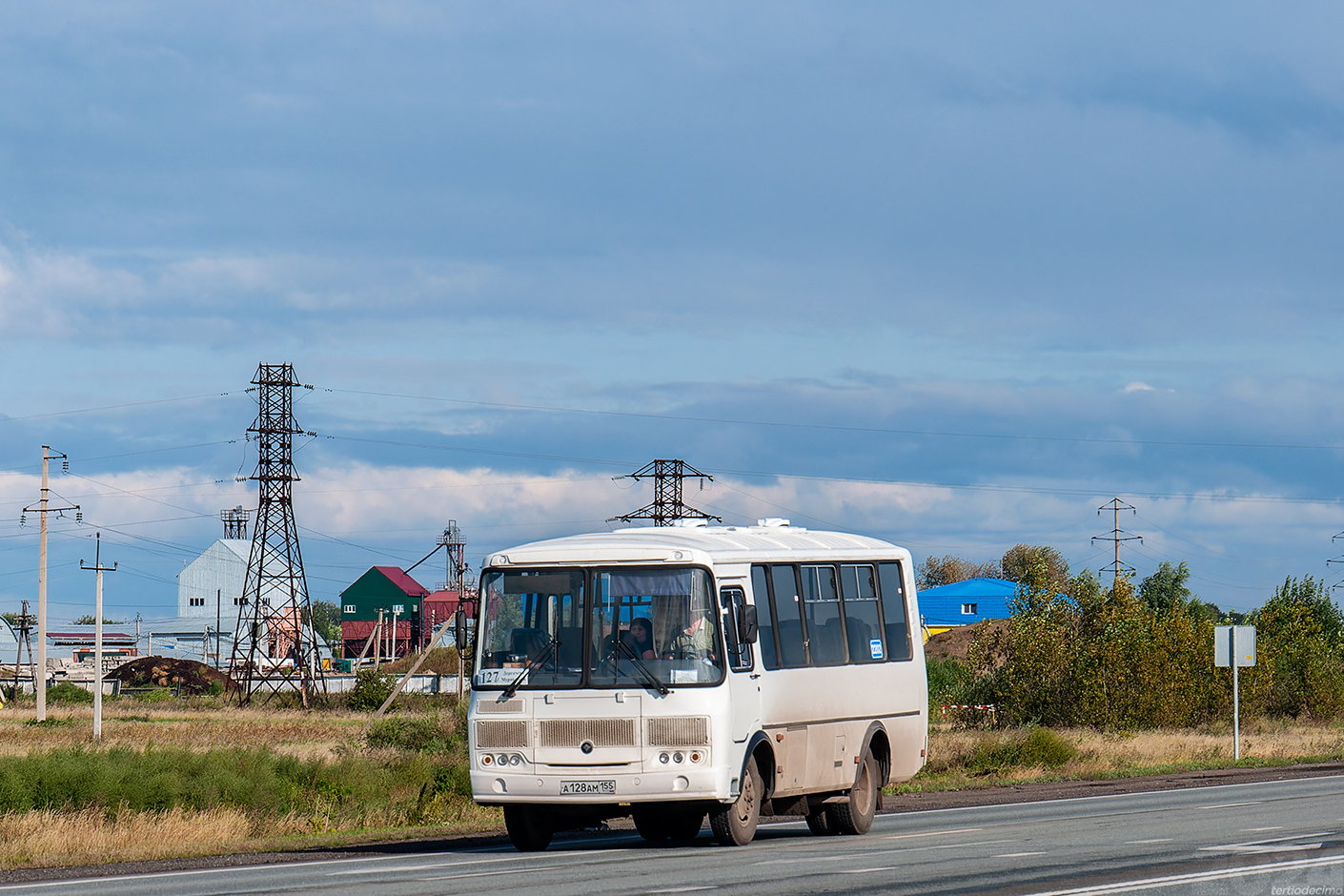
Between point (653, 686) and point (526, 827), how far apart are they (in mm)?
2197

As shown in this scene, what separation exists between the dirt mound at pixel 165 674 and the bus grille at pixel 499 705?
7776cm

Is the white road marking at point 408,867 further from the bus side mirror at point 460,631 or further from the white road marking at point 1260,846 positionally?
the white road marking at point 1260,846

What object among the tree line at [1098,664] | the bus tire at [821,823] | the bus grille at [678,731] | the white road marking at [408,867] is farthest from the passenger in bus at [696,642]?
the tree line at [1098,664]

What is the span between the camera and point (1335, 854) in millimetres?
13648

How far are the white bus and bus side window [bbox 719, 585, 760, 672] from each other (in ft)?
0.07

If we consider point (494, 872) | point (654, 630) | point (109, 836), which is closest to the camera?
point (494, 872)

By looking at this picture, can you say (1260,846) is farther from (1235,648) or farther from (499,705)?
(1235,648)

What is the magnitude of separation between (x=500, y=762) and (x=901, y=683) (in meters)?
5.84

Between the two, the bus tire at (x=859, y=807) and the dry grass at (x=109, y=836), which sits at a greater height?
the bus tire at (x=859, y=807)

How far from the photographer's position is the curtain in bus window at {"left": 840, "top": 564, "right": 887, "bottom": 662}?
60.5 feet

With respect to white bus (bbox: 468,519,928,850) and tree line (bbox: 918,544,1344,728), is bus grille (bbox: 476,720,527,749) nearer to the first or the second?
white bus (bbox: 468,519,928,850)

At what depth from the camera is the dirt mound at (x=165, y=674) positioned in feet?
299

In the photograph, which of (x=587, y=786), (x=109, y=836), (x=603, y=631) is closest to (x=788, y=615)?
(x=603, y=631)

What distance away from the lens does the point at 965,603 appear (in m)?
120
